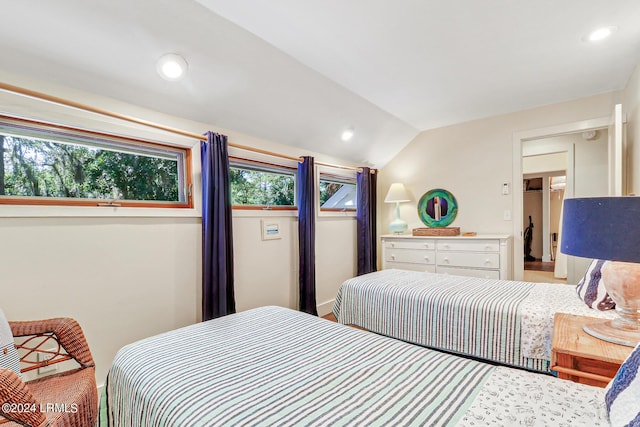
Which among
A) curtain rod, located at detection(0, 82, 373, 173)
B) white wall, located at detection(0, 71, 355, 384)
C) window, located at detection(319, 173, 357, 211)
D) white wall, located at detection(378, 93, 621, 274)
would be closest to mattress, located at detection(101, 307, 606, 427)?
white wall, located at detection(0, 71, 355, 384)

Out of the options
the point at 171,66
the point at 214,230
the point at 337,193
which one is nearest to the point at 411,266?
the point at 337,193

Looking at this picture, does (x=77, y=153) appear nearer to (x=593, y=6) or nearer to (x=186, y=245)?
(x=186, y=245)

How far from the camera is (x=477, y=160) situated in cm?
375

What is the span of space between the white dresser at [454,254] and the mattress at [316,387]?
2393 millimetres

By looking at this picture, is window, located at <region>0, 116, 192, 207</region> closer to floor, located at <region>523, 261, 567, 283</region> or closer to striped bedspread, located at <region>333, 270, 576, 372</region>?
striped bedspread, located at <region>333, 270, 576, 372</region>

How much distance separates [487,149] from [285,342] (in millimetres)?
3490

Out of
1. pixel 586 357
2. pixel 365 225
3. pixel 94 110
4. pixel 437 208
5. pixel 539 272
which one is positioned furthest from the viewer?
pixel 539 272

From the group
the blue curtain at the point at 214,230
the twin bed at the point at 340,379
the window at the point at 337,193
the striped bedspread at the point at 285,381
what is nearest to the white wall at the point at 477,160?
the window at the point at 337,193

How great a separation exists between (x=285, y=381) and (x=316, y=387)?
0.36ft

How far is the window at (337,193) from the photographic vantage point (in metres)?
3.81

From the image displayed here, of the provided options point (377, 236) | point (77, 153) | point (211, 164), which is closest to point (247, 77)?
point (211, 164)

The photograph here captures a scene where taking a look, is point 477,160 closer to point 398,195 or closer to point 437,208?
point 437,208

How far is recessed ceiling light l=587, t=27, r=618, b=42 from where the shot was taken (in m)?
1.96

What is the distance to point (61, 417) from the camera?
3.65ft
